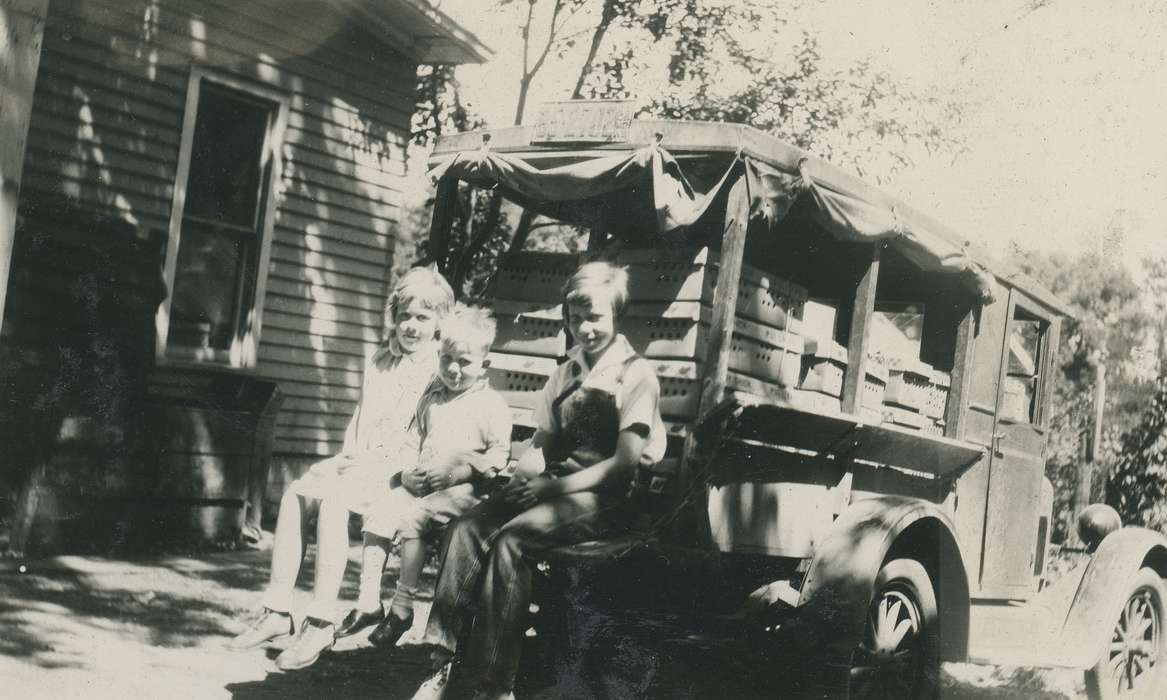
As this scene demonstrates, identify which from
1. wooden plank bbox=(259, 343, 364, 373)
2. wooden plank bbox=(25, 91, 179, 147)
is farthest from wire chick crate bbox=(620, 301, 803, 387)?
wooden plank bbox=(259, 343, 364, 373)

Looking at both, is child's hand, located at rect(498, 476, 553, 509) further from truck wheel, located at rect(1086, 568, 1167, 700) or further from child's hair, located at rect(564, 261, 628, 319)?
truck wheel, located at rect(1086, 568, 1167, 700)

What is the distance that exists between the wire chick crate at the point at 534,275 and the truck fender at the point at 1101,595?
317 centimetres

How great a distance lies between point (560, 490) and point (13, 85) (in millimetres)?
3533

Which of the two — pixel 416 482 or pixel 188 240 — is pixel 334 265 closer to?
pixel 188 240

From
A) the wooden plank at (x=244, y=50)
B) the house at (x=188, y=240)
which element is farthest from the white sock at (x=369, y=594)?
the wooden plank at (x=244, y=50)

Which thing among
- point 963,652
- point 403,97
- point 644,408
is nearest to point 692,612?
point 644,408

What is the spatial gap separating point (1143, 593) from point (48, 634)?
589 cm

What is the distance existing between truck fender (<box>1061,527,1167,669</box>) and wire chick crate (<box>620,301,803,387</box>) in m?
2.29

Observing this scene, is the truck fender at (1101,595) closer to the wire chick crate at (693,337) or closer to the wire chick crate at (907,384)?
the wire chick crate at (907,384)

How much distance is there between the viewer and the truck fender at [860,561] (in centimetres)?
414

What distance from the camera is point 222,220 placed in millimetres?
9930

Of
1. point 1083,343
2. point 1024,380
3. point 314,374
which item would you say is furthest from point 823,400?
point 1083,343

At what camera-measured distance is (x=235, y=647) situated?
4.03 m

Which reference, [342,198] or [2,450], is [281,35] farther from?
[2,450]
